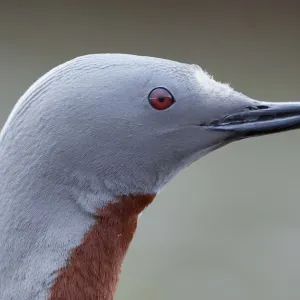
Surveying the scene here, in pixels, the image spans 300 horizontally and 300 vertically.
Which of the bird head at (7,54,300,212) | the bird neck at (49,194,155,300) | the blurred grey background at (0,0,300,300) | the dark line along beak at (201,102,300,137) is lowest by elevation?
the bird neck at (49,194,155,300)

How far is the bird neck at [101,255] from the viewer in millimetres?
551

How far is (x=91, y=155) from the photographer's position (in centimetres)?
56

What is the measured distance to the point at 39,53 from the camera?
81.4 inches

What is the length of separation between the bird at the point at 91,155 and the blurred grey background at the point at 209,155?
117cm

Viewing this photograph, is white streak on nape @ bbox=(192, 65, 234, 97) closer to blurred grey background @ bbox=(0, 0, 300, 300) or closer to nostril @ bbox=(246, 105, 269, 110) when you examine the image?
nostril @ bbox=(246, 105, 269, 110)

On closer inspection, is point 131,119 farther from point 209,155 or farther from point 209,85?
point 209,155

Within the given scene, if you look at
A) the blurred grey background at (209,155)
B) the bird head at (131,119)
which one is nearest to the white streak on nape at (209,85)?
the bird head at (131,119)

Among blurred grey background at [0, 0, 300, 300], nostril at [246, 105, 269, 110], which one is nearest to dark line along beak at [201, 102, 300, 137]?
nostril at [246, 105, 269, 110]

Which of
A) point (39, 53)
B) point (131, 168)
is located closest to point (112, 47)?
point (39, 53)

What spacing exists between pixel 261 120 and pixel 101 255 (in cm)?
17

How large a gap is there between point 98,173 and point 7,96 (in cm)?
148

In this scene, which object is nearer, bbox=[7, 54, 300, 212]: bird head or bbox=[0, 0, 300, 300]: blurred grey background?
bbox=[7, 54, 300, 212]: bird head

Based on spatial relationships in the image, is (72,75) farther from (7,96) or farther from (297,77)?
(297,77)

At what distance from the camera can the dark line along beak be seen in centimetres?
60
